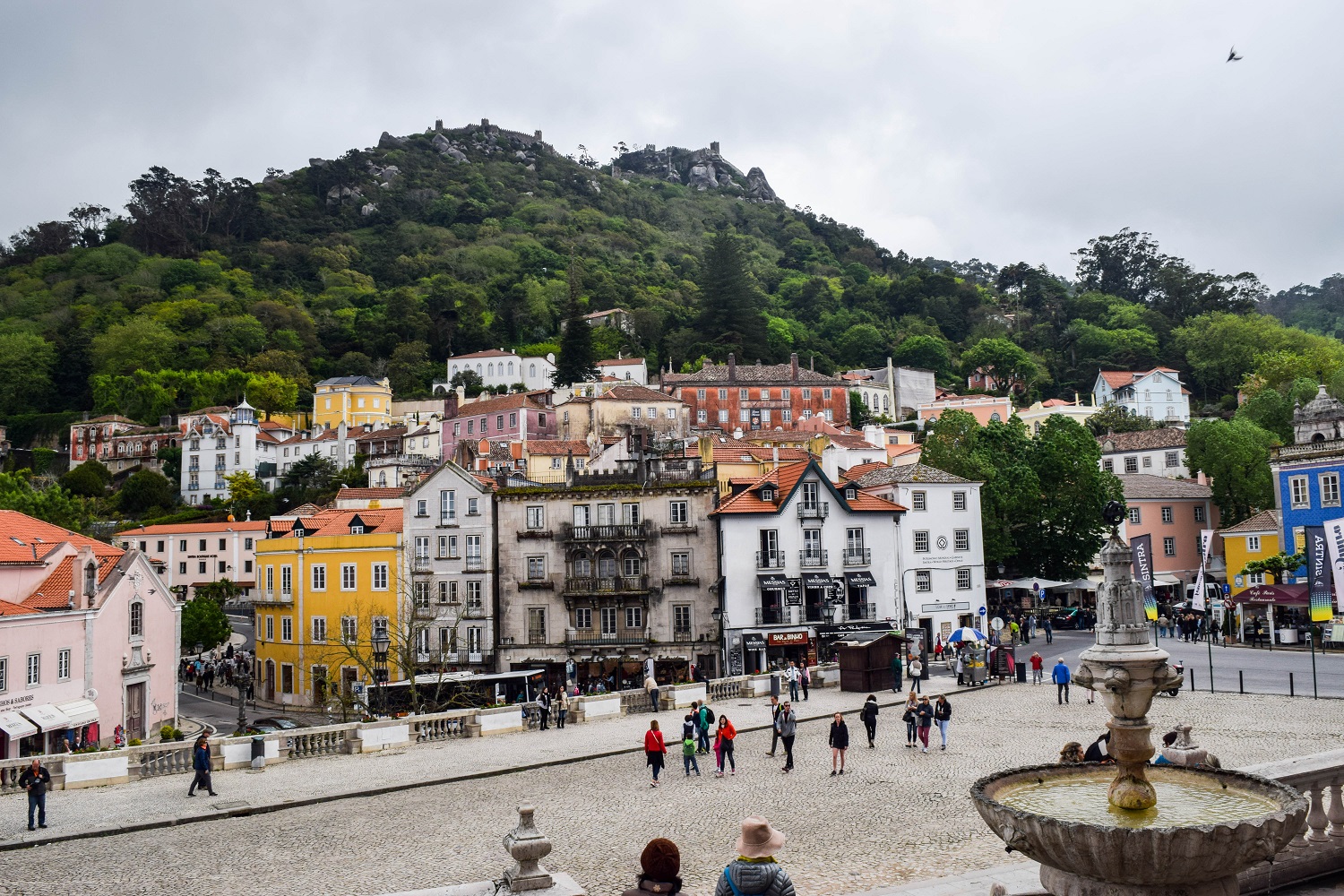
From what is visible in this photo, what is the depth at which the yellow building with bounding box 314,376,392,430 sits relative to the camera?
104250mm

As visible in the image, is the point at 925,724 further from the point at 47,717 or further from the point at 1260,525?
the point at 1260,525

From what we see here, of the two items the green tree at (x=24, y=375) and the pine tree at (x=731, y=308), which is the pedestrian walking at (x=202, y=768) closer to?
the pine tree at (x=731, y=308)

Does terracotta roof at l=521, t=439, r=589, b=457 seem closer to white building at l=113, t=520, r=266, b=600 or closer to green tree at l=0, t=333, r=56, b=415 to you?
white building at l=113, t=520, r=266, b=600

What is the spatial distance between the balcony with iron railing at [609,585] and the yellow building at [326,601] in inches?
291

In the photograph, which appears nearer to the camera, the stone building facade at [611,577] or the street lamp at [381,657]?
the street lamp at [381,657]

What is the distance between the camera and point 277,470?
321 feet

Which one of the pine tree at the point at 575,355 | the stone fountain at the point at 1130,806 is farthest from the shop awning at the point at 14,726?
the pine tree at the point at 575,355

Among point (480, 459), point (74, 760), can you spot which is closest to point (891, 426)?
point (480, 459)

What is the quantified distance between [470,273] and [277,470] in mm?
54531

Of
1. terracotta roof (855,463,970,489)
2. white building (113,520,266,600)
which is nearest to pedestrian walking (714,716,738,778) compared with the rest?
terracotta roof (855,463,970,489)

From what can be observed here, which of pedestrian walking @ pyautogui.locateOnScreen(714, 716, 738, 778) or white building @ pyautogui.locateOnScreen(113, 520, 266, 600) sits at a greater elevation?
white building @ pyautogui.locateOnScreen(113, 520, 266, 600)

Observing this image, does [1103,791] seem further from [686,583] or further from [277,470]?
[277,470]

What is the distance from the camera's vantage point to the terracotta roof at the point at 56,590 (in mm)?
29344

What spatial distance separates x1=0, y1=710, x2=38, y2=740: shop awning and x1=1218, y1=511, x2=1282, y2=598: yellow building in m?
47.7
